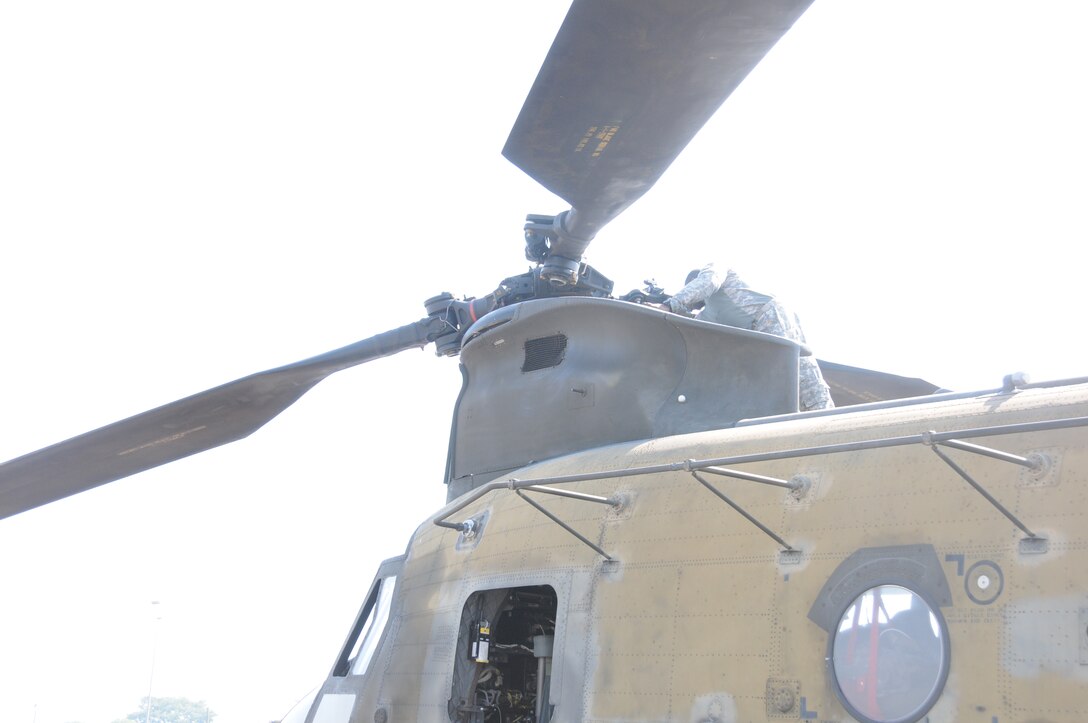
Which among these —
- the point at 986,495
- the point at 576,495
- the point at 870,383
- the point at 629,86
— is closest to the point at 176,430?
the point at 576,495

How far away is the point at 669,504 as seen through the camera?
20.0 ft

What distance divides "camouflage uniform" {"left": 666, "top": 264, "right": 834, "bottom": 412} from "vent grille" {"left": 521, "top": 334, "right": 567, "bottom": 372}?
0.85 m

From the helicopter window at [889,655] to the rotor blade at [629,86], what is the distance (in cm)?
250

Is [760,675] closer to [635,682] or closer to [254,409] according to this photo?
[635,682]

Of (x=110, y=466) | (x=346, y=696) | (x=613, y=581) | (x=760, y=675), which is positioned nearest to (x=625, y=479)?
(x=613, y=581)

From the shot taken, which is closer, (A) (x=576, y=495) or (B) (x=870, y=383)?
(A) (x=576, y=495)

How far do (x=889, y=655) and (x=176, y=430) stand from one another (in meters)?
6.11

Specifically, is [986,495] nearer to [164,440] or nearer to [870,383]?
[870,383]

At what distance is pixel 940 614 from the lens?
15.1 ft

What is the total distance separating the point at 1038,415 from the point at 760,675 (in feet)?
5.59

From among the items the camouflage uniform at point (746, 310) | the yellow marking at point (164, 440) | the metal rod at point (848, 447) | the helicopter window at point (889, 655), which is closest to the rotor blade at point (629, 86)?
the camouflage uniform at point (746, 310)

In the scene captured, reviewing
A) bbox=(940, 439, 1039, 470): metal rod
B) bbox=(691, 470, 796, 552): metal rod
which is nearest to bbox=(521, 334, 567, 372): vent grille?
bbox=(691, 470, 796, 552): metal rod

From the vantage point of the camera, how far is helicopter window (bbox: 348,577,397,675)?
795cm

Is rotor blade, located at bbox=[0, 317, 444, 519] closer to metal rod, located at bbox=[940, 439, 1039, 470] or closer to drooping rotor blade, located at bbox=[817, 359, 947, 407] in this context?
drooping rotor blade, located at bbox=[817, 359, 947, 407]
